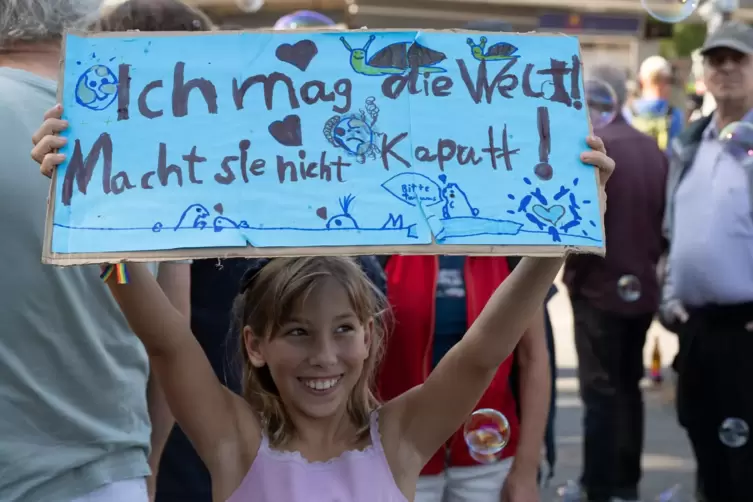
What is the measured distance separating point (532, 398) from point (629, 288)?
233 centimetres

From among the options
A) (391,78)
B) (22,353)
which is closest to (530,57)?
(391,78)

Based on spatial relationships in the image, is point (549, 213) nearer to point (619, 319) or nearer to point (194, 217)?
point (194, 217)

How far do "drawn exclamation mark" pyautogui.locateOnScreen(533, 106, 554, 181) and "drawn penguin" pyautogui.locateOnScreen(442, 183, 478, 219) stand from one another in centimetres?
14

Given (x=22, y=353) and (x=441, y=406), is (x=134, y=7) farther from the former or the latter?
(x=441, y=406)

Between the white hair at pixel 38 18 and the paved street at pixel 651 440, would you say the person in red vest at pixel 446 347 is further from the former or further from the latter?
the paved street at pixel 651 440

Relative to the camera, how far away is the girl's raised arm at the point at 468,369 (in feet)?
7.12

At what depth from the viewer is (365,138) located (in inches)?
77.7

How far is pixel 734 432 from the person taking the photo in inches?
183

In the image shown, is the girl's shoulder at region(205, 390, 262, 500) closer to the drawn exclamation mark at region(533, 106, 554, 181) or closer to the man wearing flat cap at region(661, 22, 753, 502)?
the drawn exclamation mark at region(533, 106, 554, 181)

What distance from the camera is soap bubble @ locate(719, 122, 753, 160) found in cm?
455

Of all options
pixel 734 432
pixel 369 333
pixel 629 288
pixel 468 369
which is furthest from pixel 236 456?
pixel 629 288

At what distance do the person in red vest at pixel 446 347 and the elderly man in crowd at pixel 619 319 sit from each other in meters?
2.37

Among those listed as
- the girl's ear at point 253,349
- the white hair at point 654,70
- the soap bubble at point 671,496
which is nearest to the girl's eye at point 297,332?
the girl's ear at point 253,349

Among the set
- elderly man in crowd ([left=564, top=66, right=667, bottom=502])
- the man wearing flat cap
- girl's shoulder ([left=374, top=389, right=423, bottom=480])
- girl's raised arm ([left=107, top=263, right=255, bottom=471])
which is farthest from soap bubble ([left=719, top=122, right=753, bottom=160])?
girl's raised arm ([left=107, top=263, right=255, bottom=471])
